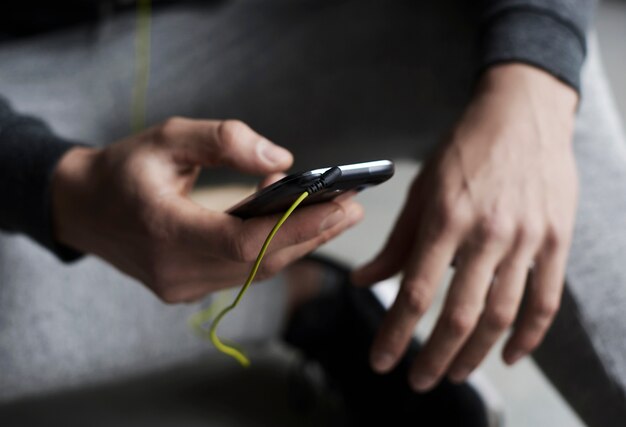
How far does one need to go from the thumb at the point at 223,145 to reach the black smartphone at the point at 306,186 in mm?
53

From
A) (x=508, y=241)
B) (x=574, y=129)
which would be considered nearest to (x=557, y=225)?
(x=508, y=241)

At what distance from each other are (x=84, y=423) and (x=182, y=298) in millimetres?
517

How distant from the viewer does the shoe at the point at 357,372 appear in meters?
0.76

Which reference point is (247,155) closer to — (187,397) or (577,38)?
(577,38)

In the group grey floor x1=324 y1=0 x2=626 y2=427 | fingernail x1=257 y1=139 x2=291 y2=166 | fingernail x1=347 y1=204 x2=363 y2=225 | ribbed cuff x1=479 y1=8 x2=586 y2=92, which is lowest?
grey floor x1=324 y1=0 x2=626 y2=427

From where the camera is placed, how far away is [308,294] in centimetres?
101

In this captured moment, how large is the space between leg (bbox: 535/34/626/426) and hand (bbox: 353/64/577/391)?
0.15ft

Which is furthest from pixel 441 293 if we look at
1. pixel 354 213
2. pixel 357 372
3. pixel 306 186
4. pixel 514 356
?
pixel 306 186

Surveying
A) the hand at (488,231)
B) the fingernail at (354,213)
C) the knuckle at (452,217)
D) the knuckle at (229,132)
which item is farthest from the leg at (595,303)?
the knuckle at (229,132)

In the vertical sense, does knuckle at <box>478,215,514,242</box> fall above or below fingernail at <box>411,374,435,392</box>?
above

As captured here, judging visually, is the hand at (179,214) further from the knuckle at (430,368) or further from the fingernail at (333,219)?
the knuckle at (430,368)

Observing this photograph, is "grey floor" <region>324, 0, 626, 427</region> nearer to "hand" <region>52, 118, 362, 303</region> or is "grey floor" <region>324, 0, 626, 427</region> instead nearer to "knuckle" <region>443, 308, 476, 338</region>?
"knuckle" <region>443, 308, 476, 338</region>

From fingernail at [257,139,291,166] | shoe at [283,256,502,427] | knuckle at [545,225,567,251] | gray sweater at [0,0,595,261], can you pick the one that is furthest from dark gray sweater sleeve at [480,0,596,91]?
shoe at [283,256,502,427]

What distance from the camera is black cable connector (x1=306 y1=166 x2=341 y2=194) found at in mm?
373
